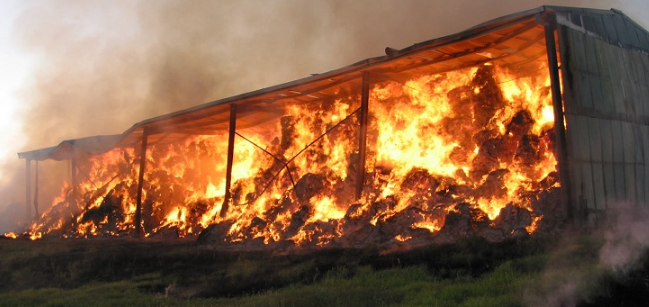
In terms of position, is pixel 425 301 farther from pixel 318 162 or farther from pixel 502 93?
pixel 318 162

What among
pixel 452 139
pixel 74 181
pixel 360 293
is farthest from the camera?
pixel 74 181

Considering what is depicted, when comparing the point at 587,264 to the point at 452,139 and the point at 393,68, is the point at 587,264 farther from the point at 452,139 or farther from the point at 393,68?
the point at 393,68

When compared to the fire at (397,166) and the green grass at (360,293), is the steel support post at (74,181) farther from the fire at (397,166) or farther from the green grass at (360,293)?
the green grass at (360,293)

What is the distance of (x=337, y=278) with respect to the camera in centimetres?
1243

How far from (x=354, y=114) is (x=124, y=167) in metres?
15.8

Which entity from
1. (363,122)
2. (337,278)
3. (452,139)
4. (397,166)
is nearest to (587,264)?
(337,278)

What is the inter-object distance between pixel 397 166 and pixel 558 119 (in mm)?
5873

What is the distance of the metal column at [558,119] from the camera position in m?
14.0

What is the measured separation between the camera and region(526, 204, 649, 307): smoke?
8.82 m

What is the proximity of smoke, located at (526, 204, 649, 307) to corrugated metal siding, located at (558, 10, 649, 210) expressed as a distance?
4.92 ft

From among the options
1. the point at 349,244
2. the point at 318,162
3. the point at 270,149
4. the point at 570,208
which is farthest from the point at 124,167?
the point at 570,208

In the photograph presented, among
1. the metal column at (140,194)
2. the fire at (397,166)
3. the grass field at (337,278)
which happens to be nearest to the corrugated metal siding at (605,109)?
the fire at (397,166)

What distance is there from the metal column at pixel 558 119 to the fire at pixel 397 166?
31.0 inches

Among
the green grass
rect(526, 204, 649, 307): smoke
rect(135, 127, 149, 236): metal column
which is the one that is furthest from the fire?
the green grass
